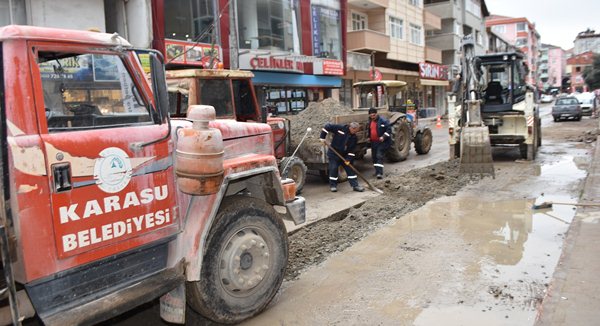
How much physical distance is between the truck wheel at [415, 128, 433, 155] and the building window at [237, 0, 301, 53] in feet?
29.9

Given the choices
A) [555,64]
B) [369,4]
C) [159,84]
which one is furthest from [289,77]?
[555,64]

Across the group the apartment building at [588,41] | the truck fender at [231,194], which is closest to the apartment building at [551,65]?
the apartment building at [588,41]

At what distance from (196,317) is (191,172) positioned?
1.65 metres

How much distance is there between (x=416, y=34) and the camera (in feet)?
129

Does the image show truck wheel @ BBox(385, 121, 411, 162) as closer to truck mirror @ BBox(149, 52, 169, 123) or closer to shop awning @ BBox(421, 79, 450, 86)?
truck mirror @ BBox(149, 52, 169, 123)

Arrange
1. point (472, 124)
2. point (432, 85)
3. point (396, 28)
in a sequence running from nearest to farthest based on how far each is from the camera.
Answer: point (472, 124) → point (396, 28) → point (432, 85)

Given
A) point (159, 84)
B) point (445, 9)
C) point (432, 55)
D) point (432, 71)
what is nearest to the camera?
point (159, 84)

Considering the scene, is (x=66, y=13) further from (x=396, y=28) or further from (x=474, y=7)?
(x=474, y=7)

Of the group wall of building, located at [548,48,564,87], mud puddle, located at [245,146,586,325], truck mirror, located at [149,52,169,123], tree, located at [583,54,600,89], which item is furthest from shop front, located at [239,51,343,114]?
wall of building, located at [548,48,564,87]

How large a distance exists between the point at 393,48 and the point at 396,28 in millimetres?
1844

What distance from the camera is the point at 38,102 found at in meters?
2.75

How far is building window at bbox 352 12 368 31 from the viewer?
32.4 meters

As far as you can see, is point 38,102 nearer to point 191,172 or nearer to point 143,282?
point 191,172

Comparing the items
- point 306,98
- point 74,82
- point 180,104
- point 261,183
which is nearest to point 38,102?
point 74,82
